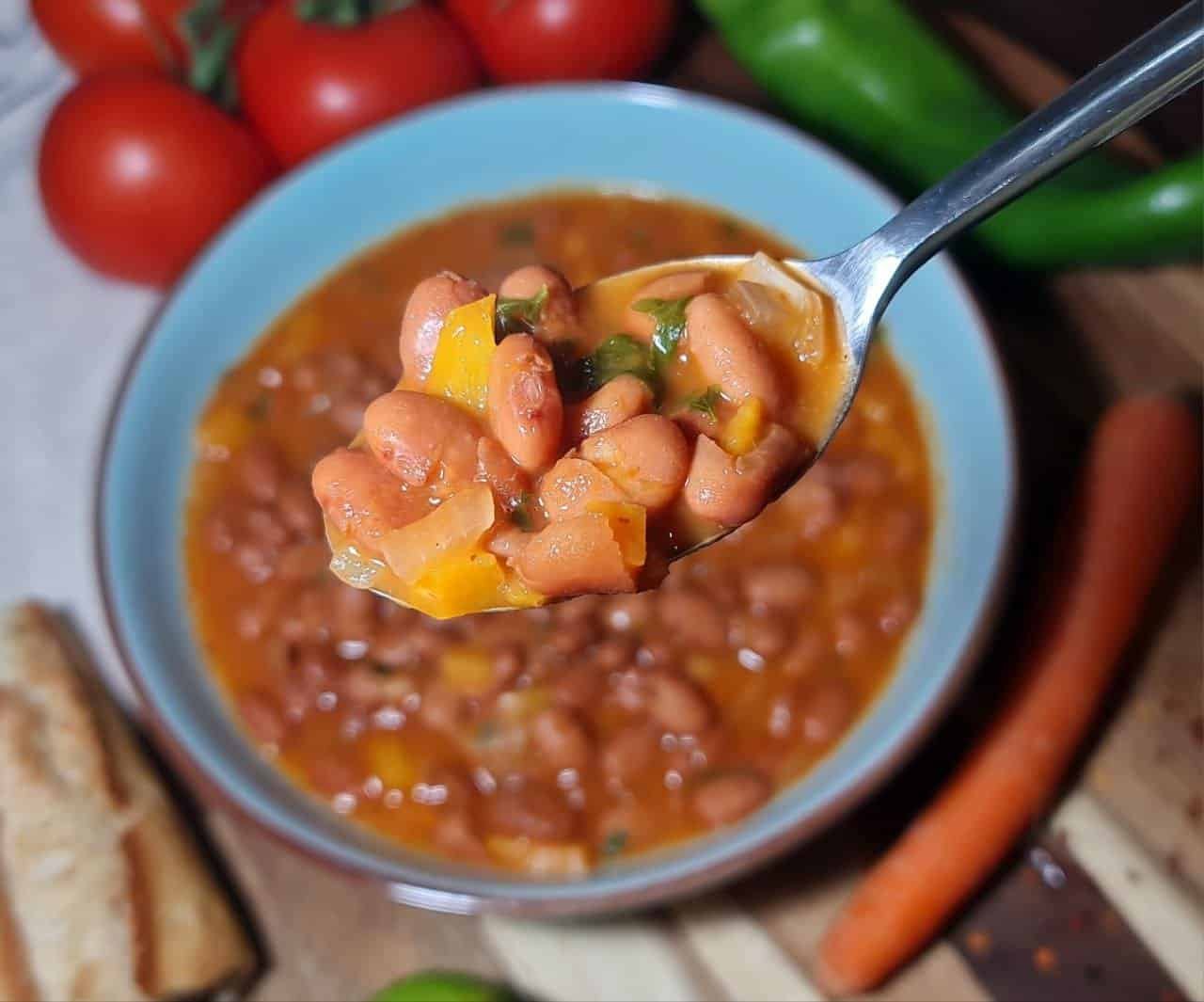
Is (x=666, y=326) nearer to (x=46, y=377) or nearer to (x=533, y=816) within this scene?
(x=533, y=816)

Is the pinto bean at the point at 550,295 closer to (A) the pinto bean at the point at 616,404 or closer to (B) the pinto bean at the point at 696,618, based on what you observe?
(A) the pinto bean at the point at 616,404

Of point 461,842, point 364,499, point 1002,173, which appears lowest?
point 461,842

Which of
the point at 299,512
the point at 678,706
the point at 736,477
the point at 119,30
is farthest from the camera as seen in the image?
the point at 119,30

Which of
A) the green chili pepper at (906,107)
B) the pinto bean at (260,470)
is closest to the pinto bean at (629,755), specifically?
the pinto bean at (260,470)

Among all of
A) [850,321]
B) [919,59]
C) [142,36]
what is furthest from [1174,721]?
[142,36]

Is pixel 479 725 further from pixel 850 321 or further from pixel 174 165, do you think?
pixel 174 165

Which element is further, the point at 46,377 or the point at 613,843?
the point at 46,377

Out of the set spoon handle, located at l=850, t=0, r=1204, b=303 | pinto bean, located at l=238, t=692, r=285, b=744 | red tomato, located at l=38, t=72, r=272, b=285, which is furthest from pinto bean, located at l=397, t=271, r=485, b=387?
red tomato, located at l=38, t=72, r=272, b=285

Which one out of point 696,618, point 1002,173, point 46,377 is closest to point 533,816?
point 696,618
